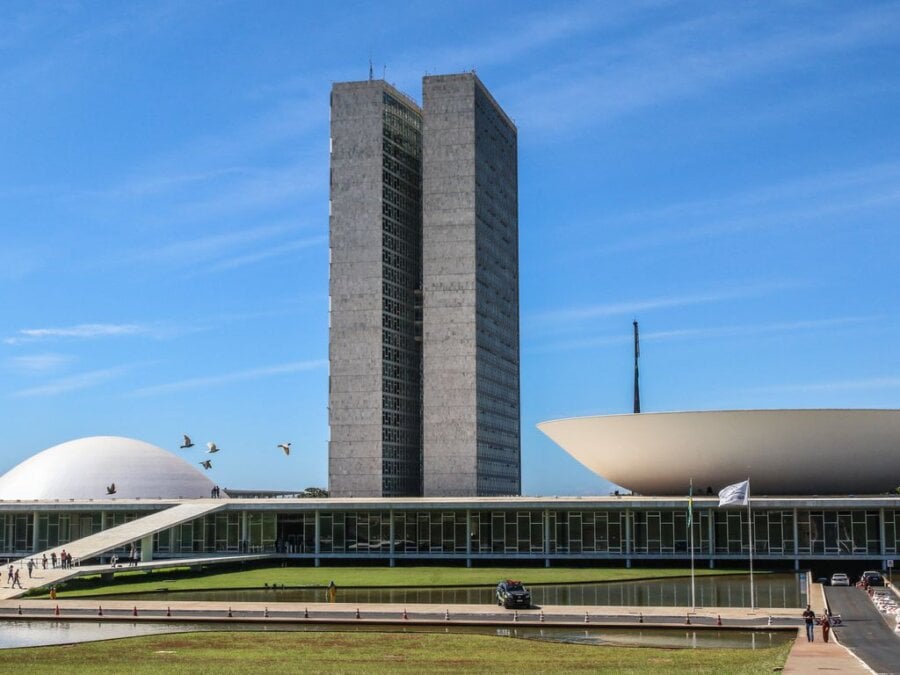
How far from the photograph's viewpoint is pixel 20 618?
4834cm

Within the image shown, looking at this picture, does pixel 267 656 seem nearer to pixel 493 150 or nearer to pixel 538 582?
pixel 538 582

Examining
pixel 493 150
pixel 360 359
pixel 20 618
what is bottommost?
pixel 20 618

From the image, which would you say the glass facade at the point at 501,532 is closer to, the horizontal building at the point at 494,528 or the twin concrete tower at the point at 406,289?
the horizontal building at the point at 494,528

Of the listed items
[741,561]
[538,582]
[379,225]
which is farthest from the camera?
[379,225]

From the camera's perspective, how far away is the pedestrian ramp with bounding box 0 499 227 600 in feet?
208

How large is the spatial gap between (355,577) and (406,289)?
2499 inches

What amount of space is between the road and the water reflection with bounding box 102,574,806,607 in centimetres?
203

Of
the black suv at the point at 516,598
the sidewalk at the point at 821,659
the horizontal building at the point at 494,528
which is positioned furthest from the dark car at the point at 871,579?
the sidewalk at the point at 821,659

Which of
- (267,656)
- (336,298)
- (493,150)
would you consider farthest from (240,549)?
(493,150)

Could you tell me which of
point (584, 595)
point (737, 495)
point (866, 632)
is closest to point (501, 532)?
point (584, 595)

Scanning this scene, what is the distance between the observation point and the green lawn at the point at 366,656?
32969 millimetres

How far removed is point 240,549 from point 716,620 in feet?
160

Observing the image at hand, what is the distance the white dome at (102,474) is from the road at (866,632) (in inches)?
2836

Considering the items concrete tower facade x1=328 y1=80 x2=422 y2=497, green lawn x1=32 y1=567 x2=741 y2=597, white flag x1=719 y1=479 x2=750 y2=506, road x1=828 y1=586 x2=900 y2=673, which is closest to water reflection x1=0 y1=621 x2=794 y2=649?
road x1=828 y1=586 x2=900 y2=673
